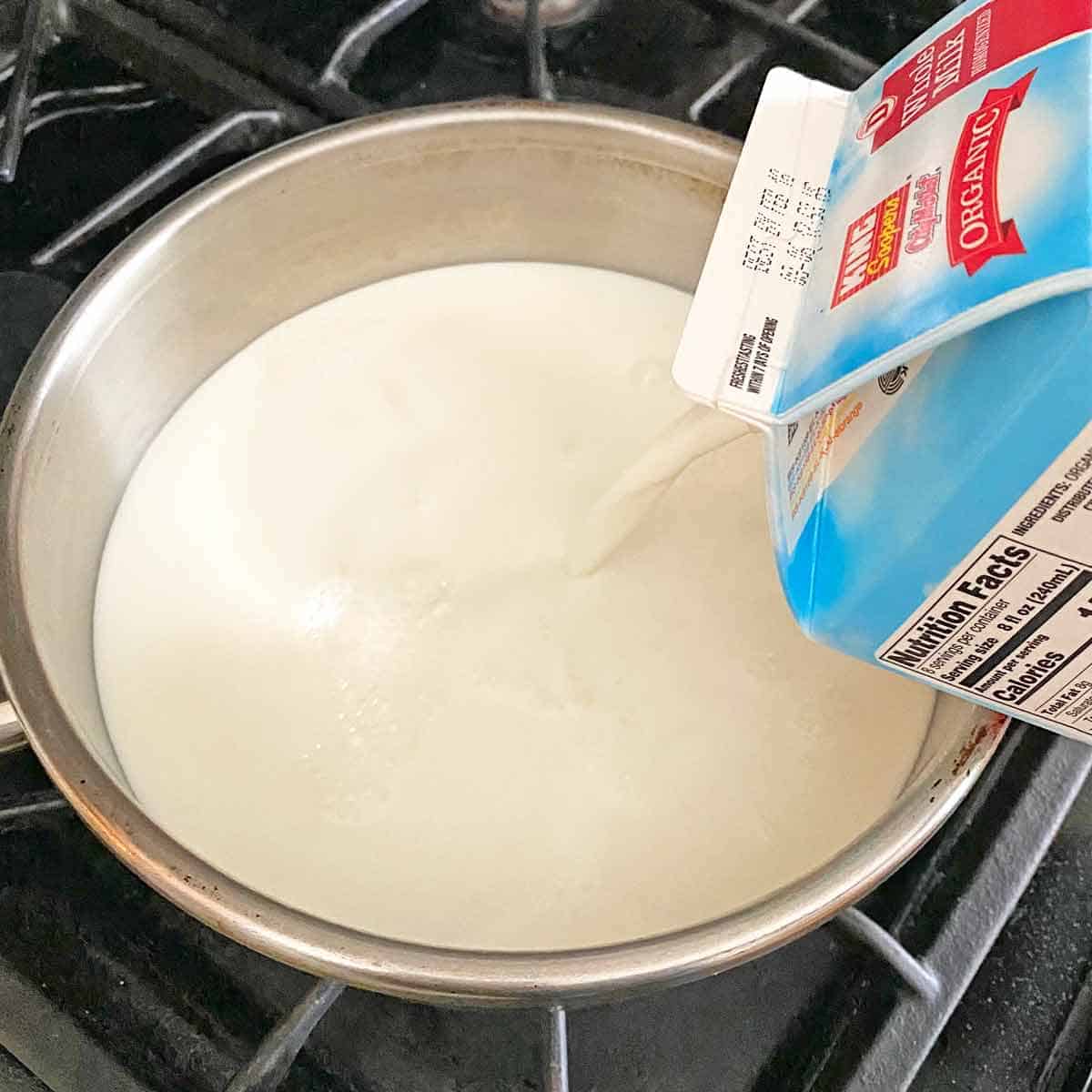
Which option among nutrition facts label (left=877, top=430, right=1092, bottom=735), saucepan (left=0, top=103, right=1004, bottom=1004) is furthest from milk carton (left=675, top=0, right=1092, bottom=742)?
saucepan (left=0, top=103, right=1004, bottom=1004)

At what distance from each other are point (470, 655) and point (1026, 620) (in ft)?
1.13

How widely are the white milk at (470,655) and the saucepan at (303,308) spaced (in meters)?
0.03

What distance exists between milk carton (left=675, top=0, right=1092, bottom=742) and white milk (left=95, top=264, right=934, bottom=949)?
0.58 ft

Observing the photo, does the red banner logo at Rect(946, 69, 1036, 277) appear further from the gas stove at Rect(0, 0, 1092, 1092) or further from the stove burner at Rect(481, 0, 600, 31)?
the stove burner at Rect(481, 0, 600, 31)

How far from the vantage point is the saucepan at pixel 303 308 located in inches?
19.0

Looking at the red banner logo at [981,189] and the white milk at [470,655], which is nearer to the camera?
the red banner logo at [981,189]

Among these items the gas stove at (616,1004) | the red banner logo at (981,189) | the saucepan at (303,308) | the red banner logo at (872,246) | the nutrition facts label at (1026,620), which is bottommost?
the gas stove at (616,1004)

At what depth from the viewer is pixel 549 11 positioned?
87 centimetres

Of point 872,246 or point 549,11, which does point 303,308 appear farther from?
point 872,246

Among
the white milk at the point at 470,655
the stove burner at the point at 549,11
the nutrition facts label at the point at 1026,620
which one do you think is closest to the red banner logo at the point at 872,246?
the nutrition facts label at the point at 1026,620

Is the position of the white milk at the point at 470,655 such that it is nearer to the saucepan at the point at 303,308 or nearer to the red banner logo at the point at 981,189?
the saucepan at the point at 303,308

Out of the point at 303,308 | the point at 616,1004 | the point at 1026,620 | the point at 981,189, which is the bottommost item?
the point at 616,1004

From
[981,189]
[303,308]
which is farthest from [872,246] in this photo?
[303,308]

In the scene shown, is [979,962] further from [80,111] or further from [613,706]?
[80,111]
